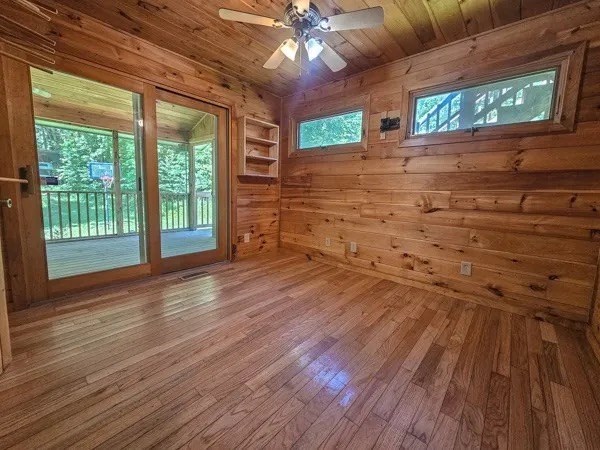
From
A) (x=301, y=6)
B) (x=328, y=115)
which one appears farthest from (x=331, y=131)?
(x=301, y=6)

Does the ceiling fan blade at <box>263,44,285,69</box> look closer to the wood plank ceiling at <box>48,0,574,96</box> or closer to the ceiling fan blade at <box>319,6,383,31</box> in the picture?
the wood plank ceiling at <box>48,0,574,96</box>

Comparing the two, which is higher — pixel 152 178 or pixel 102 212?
pixel 152 178

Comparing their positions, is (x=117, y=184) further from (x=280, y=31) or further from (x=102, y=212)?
(x=280, y=31)

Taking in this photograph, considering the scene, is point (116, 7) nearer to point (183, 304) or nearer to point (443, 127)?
point (183, 304)

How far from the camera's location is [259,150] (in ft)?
12.5

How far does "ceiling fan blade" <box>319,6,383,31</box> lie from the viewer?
1558 millimetres

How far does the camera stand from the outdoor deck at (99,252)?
2.72 metres

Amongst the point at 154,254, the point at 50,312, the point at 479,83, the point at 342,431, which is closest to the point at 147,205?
the point at 154,254

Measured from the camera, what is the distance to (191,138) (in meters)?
4.59

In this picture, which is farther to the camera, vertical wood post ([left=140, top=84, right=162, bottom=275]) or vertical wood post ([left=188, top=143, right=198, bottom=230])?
vertical wood post ([left=188, top=143, right=198, bottom=230])

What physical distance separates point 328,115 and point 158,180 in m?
2.22

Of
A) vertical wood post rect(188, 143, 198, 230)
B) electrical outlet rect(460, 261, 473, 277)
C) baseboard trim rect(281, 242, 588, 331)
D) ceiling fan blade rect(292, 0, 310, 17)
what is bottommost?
baseboard trim rect(281, 242, 588, 331)

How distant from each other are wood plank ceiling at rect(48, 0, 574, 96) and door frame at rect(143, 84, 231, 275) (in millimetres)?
473

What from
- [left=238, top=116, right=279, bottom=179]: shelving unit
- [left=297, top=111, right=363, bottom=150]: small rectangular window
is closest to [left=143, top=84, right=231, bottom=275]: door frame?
[left=238, top=116, right=279, bottom=179]: shelving unit
